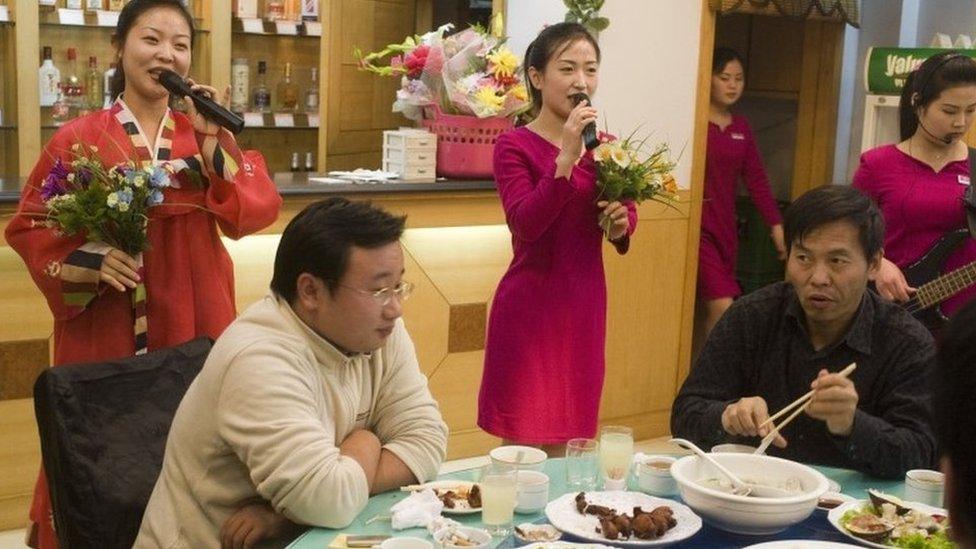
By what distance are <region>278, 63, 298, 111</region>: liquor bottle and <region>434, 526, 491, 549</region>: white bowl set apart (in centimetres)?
481

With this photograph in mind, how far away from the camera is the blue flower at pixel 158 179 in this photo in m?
2.77

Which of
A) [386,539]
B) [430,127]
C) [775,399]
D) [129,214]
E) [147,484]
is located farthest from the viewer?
[430,127]

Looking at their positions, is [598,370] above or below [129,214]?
below

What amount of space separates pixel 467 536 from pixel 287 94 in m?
4.86

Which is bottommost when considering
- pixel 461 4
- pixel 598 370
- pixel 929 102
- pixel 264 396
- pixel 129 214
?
pixel 598 370

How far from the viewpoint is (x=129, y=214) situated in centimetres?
277

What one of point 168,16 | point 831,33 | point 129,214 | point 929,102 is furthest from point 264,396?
point 831,33

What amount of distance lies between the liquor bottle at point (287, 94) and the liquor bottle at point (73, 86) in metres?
1.08

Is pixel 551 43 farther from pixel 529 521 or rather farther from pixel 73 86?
pixel 73 86

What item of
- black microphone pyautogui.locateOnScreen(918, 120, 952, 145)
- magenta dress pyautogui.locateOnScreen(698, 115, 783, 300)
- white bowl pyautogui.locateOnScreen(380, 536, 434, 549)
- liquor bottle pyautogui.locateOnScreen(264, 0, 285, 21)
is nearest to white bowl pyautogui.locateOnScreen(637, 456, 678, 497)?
white bowl pyautogui.locateOnScreen(380, 536, 434, 549)

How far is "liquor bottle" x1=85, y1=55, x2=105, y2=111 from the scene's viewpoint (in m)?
5.68

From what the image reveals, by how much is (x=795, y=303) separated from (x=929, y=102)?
146 cm

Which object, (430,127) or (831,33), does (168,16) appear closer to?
(430,127)

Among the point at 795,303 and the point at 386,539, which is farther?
the point at 795,303
